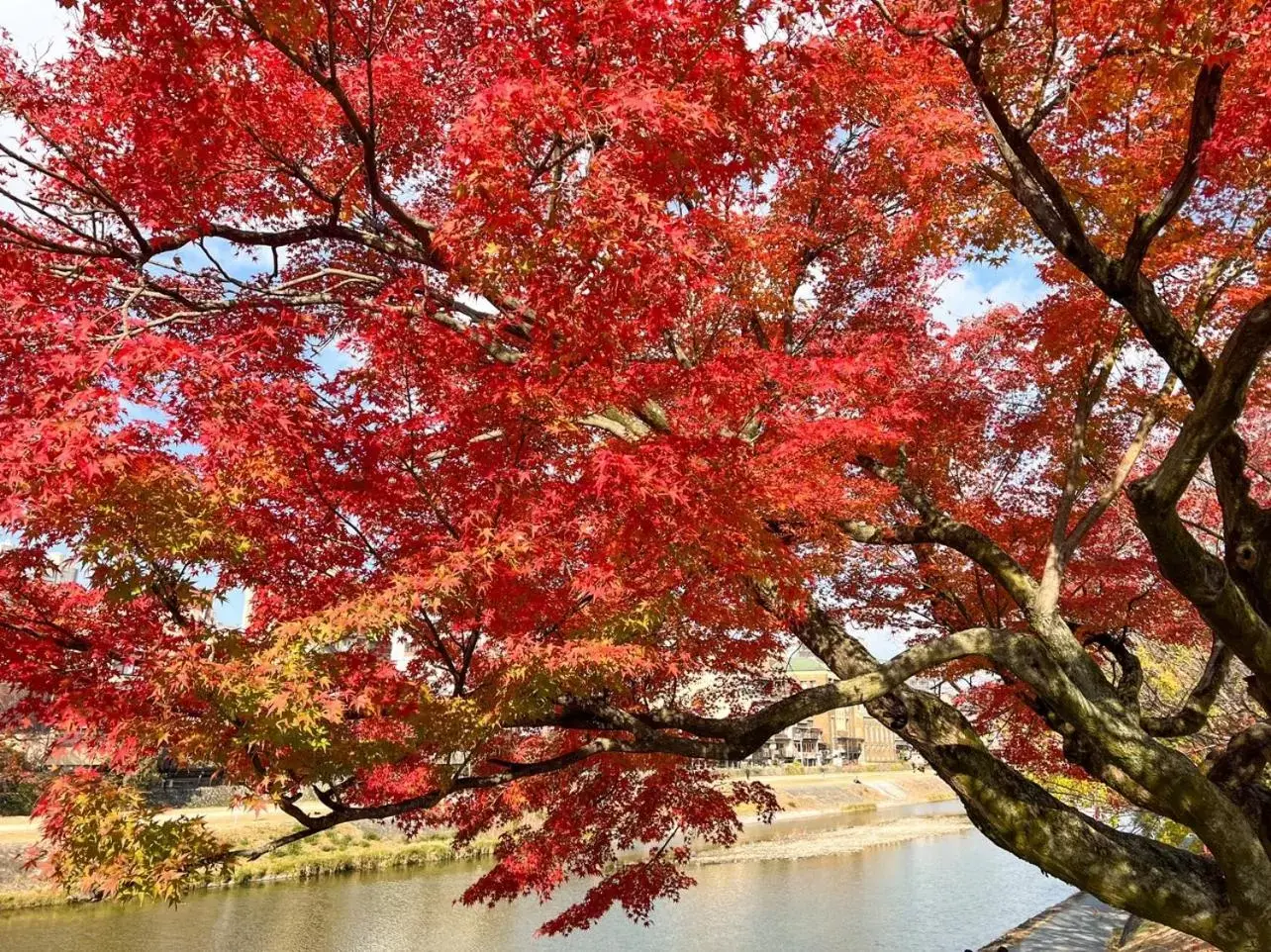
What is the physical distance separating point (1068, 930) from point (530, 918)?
12.3m

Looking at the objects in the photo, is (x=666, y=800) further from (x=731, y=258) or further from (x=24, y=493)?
(x=24, y=493)

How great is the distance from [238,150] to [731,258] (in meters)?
4.24

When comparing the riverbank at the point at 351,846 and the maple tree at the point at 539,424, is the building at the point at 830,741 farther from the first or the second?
the maple tree at the point at 539,424

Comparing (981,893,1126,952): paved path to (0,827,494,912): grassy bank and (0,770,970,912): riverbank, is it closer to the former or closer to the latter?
(0,770,970,912): riverbank

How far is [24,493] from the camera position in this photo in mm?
4156

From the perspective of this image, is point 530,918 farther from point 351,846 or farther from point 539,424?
point 539,424

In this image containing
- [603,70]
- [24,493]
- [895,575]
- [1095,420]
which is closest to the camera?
[24,493]

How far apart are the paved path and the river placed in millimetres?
2369

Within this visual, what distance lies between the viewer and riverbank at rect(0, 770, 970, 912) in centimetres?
1822

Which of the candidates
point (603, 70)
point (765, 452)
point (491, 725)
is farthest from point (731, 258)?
point (491, 725)

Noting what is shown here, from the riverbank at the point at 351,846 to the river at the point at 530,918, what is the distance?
664mm

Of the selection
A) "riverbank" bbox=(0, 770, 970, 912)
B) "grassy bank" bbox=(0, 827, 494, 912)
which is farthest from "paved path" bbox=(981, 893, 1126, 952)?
"grassy bank" bbox=(0, 827, 494, 912)

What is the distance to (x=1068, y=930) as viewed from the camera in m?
15.2

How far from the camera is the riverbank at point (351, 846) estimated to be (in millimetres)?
18219
